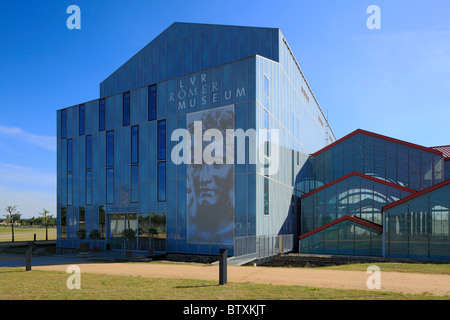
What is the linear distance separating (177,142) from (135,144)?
19.5ft

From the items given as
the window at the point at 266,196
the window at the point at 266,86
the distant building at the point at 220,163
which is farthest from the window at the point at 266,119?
the window at the point at 266,196

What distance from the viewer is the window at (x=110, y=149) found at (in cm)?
3741

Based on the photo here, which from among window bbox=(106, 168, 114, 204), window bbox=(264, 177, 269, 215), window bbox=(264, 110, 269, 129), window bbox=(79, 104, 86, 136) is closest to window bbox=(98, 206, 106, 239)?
window bbox=(106, 168, 114, 204)

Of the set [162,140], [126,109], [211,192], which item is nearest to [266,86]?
[211,192]

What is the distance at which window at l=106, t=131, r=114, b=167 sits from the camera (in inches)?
1473

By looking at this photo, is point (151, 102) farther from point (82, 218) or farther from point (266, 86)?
point (82, 218)

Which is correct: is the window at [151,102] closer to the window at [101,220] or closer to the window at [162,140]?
the window at [162,140]

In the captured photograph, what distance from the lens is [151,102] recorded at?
34.8 metres

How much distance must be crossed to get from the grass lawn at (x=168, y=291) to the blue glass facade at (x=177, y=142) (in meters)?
11.9

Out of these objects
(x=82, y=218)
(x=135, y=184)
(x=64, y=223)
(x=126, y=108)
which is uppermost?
(x=126, y=108)

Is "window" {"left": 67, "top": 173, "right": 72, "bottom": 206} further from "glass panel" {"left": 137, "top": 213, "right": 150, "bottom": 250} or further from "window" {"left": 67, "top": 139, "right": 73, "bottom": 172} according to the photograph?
"glass panel" {"left": 137, "top": 213, "right": 150, "bottom": 250}

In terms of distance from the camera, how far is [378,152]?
3969 centimetres

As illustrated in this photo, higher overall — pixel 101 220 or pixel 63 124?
pixel 63 124
